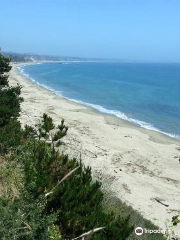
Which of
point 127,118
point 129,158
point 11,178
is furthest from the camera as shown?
point 127,118

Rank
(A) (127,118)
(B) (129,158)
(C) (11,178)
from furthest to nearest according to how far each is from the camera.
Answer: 1. (A) (127,118)
2. (B) (129,158)
3. (C) (11,178)

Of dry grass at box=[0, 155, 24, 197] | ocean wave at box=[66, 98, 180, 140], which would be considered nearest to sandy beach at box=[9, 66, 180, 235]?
ocean wave at box=[66, 98, 180, 140]

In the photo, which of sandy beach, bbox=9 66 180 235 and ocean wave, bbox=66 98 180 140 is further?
ocean wave, bbox=66 98 180 140

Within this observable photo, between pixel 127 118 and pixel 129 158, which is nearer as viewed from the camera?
pixel 129 158

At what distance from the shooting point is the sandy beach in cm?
1594

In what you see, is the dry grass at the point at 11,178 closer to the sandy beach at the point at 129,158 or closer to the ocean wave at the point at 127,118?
the sandy beach at the point at 129,158

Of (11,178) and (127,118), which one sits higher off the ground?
(11,178)

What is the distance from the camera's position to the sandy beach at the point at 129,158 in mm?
15938

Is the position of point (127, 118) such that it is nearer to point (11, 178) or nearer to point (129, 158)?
point (129, 158)

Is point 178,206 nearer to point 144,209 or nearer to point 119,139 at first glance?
point 144,209

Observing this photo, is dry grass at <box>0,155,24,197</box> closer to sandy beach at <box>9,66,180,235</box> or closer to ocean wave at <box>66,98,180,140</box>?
sandy beach at <box>9,66,180,235</box>

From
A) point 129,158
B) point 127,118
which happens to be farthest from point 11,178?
point 127,118

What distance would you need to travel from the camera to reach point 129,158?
22688mm

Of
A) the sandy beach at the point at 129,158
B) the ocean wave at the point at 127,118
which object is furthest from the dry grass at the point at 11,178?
the ocean wave at the point at 127,118
